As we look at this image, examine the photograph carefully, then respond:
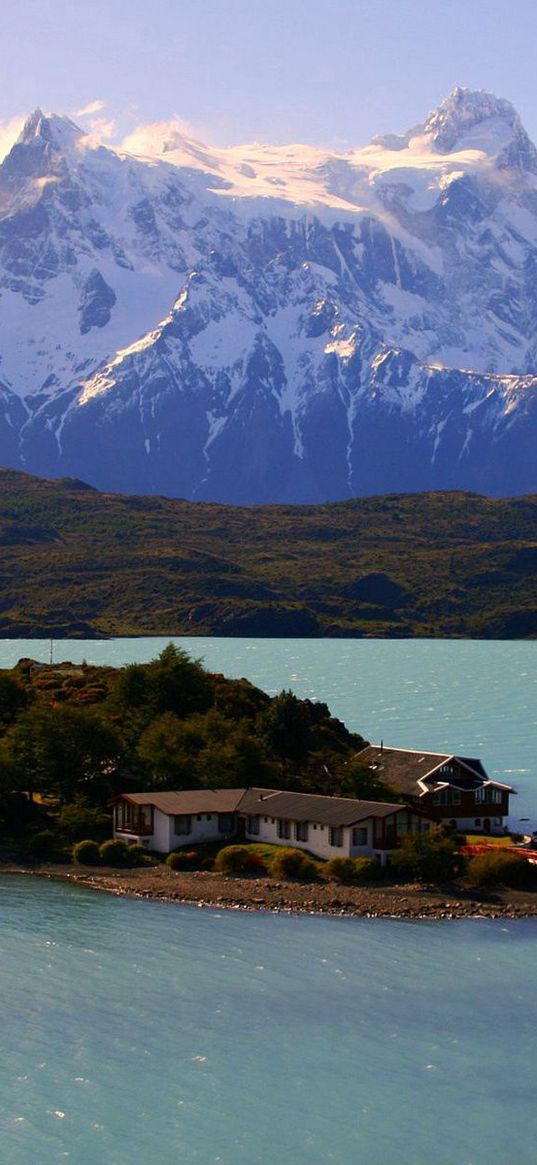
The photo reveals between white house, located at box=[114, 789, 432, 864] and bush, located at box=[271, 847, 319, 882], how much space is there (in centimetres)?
220

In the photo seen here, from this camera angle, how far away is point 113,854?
3177 inches

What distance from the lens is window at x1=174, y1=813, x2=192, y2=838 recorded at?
3231 inches

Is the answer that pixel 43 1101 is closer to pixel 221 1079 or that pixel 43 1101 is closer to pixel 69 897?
pixel 221 1079

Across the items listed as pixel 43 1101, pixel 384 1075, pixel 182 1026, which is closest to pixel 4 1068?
pixel 43 1101

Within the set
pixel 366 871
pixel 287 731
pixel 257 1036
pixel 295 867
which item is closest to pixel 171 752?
pixel 287 731

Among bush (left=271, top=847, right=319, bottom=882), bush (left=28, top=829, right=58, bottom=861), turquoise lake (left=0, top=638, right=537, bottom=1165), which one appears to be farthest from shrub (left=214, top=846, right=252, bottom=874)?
bush (left=28, top=829, right=58, bottom=861)

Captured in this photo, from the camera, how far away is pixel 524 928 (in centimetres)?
6850

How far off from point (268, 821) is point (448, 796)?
10.9 m

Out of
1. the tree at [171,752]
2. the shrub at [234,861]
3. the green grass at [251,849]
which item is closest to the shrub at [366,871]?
the green grass at [251,849]

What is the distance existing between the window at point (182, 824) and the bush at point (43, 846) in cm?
566

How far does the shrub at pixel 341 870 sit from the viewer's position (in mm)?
75500

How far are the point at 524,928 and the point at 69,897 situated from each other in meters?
18.6

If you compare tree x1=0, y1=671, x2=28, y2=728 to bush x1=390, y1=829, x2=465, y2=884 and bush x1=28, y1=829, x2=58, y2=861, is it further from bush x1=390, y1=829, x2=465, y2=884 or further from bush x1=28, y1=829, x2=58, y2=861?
bush x1=390, y1=829, x2=465, y2=884

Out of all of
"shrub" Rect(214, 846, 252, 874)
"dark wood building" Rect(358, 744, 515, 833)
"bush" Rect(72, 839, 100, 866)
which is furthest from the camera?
"dark wood building" Rect(358, 744, 515, 833)
